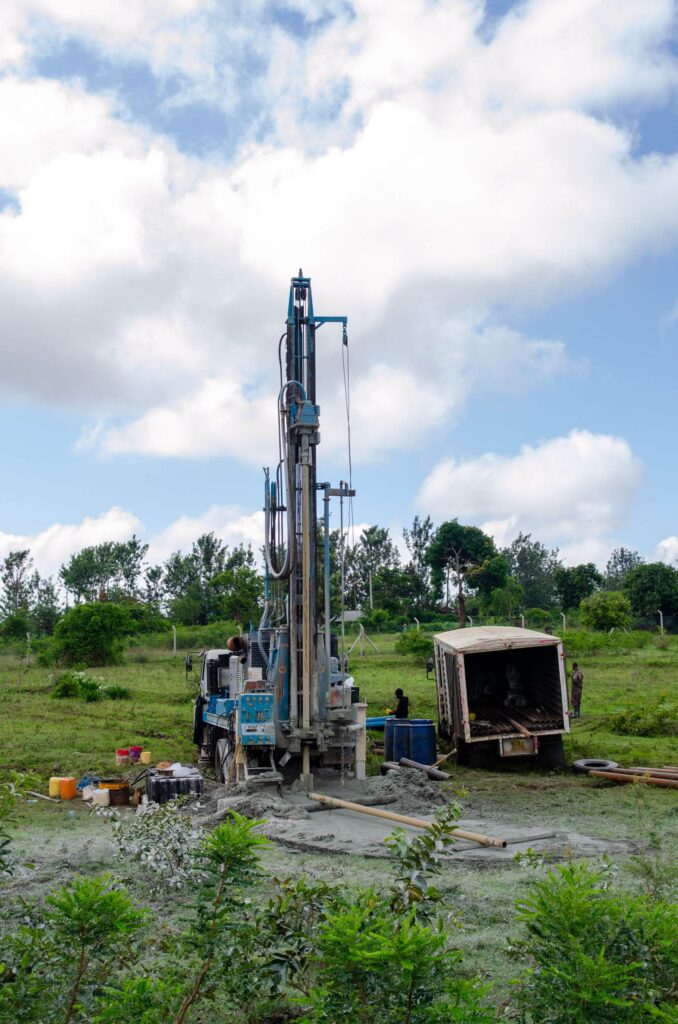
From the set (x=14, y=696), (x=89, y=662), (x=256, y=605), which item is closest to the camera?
(x=14, y=696)

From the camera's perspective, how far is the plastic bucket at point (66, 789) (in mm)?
13203

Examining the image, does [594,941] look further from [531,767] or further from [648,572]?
[648,572]

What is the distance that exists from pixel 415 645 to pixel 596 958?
98.1 feet

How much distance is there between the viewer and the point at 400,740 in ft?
48.2

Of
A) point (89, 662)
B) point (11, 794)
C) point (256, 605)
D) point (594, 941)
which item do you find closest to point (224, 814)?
point (11, 794)

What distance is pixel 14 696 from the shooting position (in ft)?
84.8

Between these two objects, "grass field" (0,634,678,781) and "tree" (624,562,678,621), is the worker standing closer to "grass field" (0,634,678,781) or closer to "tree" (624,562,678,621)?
"grass field" (0,634,678,781)

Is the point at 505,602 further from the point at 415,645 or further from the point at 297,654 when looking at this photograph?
the point at 297,654

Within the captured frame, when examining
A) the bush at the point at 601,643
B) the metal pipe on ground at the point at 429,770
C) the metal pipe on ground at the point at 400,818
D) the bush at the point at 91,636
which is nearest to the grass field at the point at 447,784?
the metal pipe on ground at the point at 429,770

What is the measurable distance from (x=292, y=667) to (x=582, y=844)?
466 centimetres

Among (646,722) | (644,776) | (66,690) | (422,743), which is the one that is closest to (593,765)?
(644,776)

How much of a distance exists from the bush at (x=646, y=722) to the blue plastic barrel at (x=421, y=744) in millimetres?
6047

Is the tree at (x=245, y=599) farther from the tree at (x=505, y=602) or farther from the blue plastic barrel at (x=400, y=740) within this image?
the blue plastic barrel at (x=400, y=740)

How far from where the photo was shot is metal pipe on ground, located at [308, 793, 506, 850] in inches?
335
